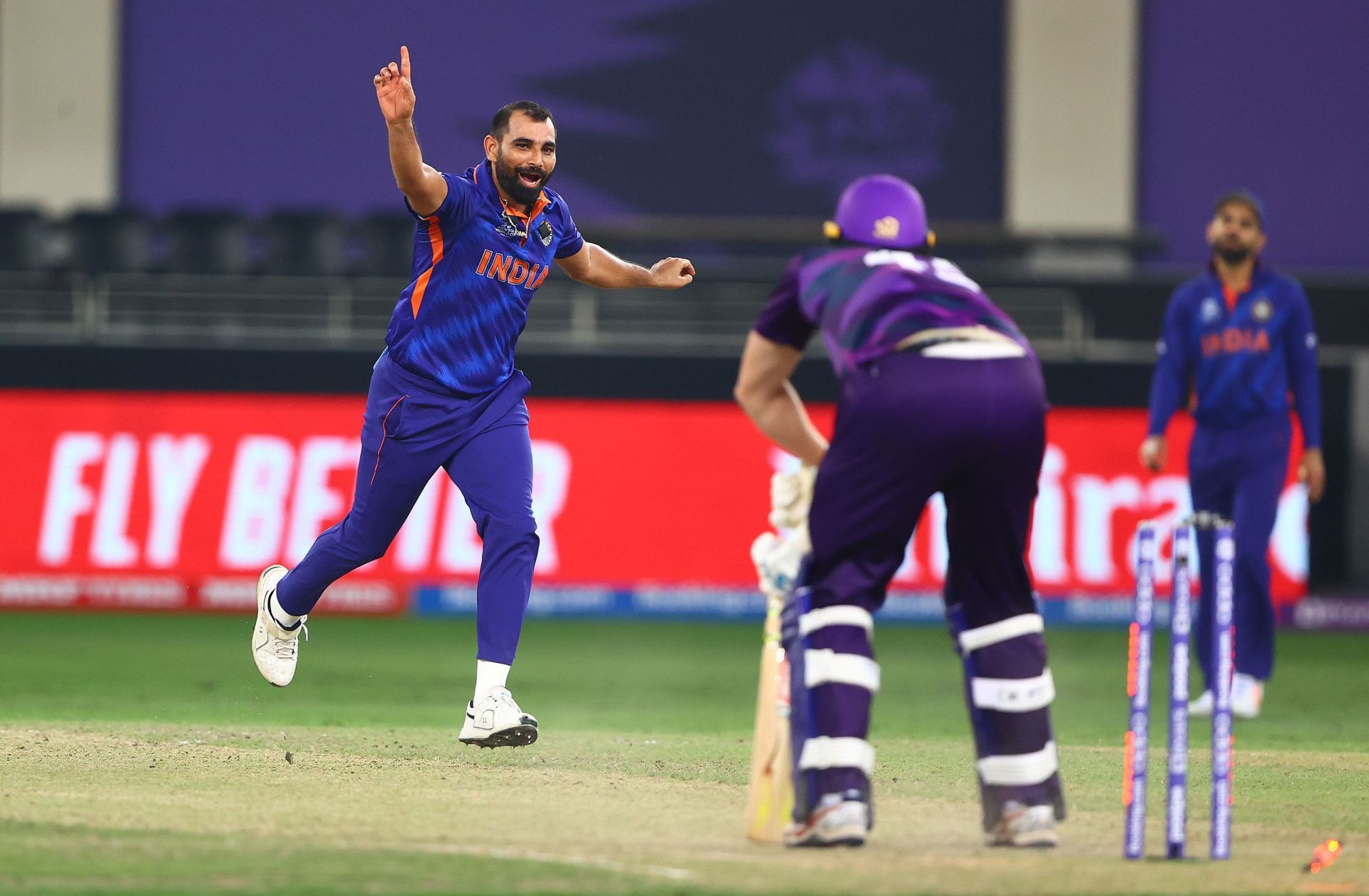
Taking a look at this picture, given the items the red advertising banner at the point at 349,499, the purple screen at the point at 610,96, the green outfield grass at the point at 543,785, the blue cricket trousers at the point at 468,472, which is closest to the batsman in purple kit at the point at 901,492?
the green outfield grass at the point at 543,785

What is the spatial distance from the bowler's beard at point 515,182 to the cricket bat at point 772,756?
2.05m

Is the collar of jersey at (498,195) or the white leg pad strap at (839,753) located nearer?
the white leg pad strap at (839,753)

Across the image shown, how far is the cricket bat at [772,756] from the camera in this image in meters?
5.16

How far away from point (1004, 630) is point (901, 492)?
1.63 ft

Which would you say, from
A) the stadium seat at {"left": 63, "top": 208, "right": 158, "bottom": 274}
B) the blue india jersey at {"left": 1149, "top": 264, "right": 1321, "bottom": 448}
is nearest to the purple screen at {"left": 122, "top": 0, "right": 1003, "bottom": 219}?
the stadium seat at {"left": 63, "top": 208, "right": 158, "bottom": 274}

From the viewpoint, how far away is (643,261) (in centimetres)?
2239

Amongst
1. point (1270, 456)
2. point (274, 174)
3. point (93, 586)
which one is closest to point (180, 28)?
point (274, 174)

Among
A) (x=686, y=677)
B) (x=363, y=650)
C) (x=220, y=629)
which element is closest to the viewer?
(x=686, y=677)

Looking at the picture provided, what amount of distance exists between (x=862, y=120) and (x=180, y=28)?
28.3 feet

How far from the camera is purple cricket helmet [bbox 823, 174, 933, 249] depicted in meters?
5.17

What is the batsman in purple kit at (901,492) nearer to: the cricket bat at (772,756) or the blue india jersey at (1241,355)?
the cricket bat at (772,756)

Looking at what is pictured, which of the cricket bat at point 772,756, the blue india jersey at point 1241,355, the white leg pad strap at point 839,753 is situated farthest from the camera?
the blue india jersey at point 1241,355

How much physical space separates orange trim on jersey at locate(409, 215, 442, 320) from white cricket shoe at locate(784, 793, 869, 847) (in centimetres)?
256

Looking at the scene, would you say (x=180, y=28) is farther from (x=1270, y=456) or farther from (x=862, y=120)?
(x=1270, y=456)
